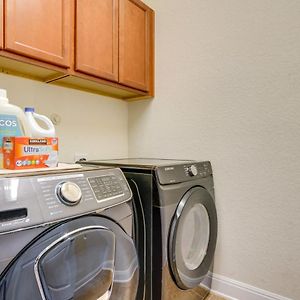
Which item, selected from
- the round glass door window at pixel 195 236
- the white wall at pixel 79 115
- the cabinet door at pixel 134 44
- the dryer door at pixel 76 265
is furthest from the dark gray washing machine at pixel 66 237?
the cabinet door at pixel 134 44

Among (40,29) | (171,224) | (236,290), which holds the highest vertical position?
(40,29)

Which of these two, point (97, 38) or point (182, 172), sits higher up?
point (97, 38)

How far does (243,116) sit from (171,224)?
2.95 feet

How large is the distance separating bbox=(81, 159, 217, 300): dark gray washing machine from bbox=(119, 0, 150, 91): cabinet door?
795mm

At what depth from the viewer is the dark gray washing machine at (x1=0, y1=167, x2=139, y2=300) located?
625mm

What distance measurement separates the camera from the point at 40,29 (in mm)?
1213

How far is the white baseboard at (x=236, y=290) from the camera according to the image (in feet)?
4.99

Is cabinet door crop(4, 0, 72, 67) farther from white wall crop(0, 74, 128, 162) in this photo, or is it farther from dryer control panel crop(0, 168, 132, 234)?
dryer control panel crop(0, 168, 132, 234)

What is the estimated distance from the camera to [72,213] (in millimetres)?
740

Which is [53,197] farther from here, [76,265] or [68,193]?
[76,265]

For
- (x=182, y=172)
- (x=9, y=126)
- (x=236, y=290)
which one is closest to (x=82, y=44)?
(x=9, y=126)

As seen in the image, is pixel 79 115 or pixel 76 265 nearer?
pixel 76 265

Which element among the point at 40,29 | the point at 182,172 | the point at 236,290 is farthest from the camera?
the point at 236,290

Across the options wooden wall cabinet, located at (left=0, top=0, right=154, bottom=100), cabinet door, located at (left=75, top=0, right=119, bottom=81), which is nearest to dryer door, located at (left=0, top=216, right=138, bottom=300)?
wooden wall cabinet, located at (left=0, top=0, right=154, bottom=100)
